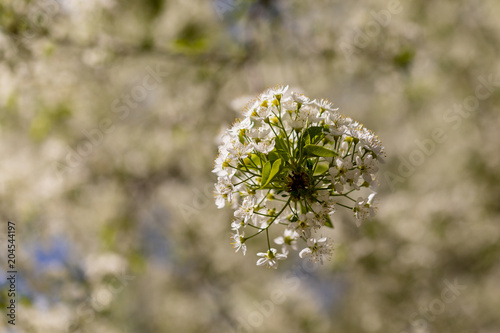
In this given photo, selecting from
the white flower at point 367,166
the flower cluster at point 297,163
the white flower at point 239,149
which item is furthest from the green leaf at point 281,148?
the white flower at point 367,166

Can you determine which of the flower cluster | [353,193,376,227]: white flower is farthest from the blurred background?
[353,193,376,227]: white flower

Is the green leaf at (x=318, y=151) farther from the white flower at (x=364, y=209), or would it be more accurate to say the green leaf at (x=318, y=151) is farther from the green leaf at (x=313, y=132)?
the white flower at (x=364, y=209)

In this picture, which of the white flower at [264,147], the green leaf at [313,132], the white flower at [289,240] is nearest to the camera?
the white flower at [264,147]

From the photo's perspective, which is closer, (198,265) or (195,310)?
(198,265)

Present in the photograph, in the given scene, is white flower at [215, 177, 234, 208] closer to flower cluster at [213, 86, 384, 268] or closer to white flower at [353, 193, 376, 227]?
flower cluster at [213, 86, 384, 268]

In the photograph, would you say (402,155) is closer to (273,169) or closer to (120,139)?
(120,139)

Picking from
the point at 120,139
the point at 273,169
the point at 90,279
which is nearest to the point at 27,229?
the point at 90,279
